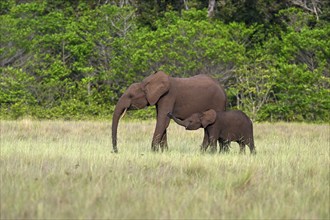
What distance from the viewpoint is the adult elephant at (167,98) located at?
1288 cm

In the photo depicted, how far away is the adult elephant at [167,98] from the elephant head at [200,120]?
30 centimetres

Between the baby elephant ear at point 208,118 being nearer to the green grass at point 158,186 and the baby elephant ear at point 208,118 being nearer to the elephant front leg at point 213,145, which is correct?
the elephant front leg at point 213,145

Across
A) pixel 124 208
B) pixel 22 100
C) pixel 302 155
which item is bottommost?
pixel 22 100

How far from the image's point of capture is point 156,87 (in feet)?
42.2

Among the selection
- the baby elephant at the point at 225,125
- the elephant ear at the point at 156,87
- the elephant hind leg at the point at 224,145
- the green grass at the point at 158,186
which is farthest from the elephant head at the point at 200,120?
the green grass at the point at 158,186

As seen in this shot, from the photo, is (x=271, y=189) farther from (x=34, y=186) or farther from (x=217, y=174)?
(x=34, y=186)

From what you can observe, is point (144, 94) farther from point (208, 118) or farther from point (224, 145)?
point (224, 145)

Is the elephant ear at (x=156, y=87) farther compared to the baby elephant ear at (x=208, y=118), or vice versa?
the elephant ear at (x=156, y=87)

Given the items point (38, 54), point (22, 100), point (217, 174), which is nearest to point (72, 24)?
point (38, 54)

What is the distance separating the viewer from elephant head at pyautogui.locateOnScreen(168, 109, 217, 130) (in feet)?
40.7

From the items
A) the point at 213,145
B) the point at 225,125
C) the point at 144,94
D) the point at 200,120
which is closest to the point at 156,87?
the point at 144,94

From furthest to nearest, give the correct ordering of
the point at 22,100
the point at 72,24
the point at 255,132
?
the point at 72,24
the point at 22,100
the point at 255,132

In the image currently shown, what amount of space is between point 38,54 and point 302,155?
18.9 metres

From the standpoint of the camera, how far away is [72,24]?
28953mm
